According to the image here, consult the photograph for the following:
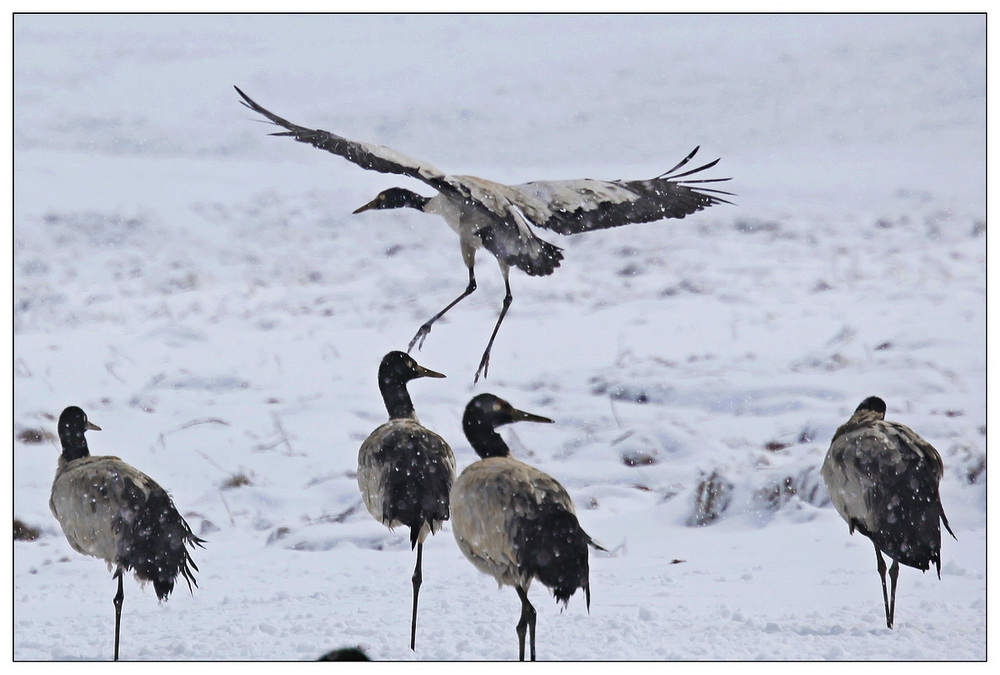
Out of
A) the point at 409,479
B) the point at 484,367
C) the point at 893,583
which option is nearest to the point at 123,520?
the point at 409,479

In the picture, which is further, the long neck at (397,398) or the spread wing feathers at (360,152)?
the long neck at (397,398)

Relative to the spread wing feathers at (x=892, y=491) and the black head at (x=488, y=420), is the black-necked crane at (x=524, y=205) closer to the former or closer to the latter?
the black head at (x=488, y=420)

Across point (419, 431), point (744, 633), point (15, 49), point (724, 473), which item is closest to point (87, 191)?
point (15, 49)

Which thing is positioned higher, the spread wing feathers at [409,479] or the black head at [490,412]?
the black head at [490,412]

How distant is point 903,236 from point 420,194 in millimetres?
2825

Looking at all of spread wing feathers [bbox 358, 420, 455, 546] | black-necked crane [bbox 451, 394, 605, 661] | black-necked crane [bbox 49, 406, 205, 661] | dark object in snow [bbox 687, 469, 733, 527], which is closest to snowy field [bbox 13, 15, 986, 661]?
dark object in snow [bbox 687, 469, 733, 527]

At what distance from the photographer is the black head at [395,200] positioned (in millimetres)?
3691

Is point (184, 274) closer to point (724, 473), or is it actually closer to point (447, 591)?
point (447, 591)

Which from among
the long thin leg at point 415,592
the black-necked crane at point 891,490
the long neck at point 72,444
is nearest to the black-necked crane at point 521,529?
the long thin leg at point 415,592

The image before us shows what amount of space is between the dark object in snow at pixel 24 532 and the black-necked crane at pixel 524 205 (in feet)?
5.40

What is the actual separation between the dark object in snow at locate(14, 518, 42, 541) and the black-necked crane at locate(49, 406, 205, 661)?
98cm

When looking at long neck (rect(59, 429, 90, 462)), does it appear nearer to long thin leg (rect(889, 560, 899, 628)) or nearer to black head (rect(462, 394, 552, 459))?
black head (rect(462, 394, 552, 459))

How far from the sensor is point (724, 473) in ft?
13.9

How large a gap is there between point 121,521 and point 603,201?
1.96 meters
